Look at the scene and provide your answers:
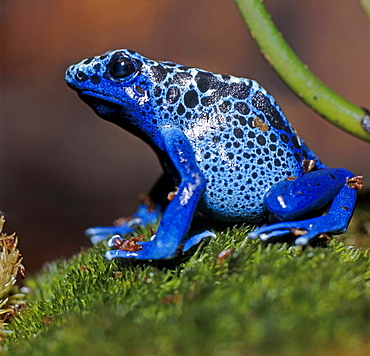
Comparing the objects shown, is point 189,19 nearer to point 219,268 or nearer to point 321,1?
point 321,1

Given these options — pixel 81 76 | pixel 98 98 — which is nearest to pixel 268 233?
pixel 98 98

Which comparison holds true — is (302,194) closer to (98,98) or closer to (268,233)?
(268,233)

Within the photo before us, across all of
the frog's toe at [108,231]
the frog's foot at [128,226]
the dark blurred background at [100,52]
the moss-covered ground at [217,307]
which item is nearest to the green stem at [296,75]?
the moss-covered ground at [217,307]

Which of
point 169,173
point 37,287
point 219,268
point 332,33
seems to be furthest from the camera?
point 332,33

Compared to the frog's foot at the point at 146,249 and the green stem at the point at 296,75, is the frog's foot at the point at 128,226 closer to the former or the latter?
the frog's foot at the point at 146,249

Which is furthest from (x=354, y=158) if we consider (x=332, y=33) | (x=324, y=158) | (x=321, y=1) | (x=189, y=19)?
(x=189, y=19)

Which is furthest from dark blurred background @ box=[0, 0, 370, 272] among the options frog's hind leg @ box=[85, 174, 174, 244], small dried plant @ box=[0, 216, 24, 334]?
small dried plant @ box=[0, 216, 24, 334]

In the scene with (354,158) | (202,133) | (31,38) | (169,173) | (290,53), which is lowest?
(354,158)
